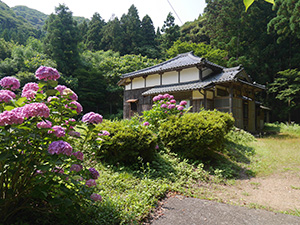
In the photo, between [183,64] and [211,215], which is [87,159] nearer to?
[211,215]

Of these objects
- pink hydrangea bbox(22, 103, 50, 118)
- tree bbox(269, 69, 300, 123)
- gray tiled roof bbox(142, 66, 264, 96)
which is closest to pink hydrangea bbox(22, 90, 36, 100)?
→ pink hydrangea bbox(22, 103, 50, 118)

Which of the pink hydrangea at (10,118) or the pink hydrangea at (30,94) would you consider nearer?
the pink hydrangea at (10,118)

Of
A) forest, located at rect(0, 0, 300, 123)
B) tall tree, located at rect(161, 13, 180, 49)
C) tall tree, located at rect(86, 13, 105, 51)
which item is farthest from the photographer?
tall tree, located at rect(86, 13, 105, 51)

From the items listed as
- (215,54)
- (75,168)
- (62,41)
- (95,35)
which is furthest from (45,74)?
(95,35)

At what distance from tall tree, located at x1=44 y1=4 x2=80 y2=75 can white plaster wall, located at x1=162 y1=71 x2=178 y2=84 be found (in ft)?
47.7

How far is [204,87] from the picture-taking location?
11578 mm

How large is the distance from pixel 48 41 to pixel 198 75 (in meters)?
21.1

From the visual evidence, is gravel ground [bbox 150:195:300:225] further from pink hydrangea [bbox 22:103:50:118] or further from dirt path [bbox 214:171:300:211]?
pink hydrangea [bbox 22:103:50:118]

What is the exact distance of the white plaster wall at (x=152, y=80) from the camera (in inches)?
610

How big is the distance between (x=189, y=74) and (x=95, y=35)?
26.3m

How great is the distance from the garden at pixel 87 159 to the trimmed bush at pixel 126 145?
23mm

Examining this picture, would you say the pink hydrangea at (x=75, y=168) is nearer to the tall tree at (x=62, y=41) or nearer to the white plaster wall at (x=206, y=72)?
the white plaster wall at (x=206, y=72)

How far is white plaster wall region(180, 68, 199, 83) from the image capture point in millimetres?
13492

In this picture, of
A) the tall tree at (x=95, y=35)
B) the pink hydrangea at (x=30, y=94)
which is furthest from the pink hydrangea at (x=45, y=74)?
the tall tree at (x=95, y=35)
